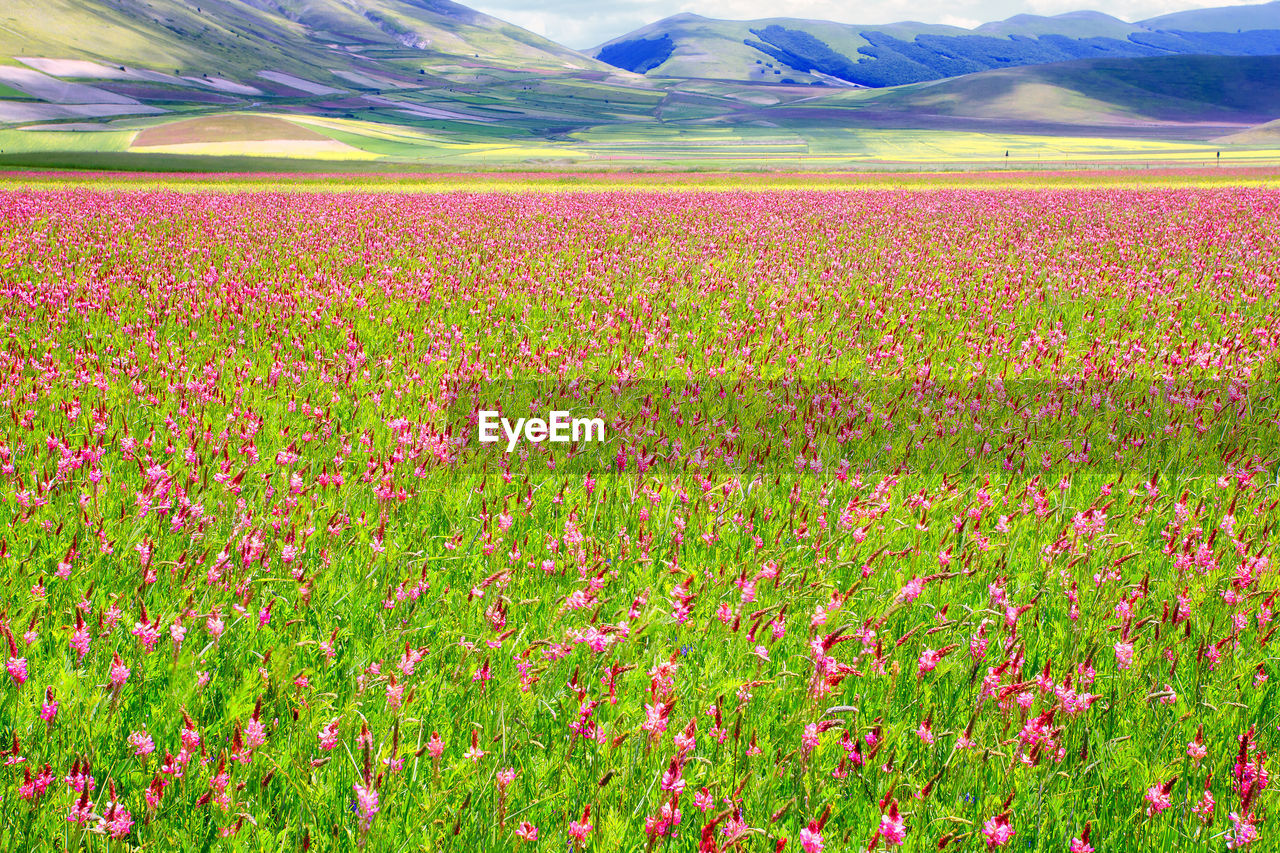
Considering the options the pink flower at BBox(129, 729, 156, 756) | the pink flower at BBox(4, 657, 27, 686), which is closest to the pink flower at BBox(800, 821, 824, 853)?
the pink flower at BBox(129, 729, 156, 756)

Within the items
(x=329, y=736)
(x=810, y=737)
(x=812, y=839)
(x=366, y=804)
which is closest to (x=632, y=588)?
(x=810, y=737)

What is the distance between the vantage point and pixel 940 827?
2332 millimetres

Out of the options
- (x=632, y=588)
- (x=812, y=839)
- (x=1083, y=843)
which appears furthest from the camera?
(x=632, y=588)

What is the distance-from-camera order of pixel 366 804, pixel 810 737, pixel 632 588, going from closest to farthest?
pixel 366 804, pixel 810 737, pixel 632 588

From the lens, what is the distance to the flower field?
7.66 ft

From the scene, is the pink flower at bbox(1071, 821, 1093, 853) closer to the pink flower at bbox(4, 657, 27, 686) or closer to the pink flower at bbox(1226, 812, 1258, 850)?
the pink flower at bbox(1226, 812, 1258, 850)

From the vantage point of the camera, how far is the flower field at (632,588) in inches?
92.0

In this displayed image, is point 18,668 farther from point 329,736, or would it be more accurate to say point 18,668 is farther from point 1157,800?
point 1157,800

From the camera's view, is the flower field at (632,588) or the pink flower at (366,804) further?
the flower field at (632,588)

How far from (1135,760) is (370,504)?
147 inches

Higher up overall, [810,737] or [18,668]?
[18,668]

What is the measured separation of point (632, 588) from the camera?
3.60m

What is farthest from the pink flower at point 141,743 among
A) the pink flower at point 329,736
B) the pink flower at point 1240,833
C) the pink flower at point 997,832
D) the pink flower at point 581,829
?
the pink flower at point 1240,833

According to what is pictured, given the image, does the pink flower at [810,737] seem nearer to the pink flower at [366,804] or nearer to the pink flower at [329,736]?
the pink flower at [366,804]
